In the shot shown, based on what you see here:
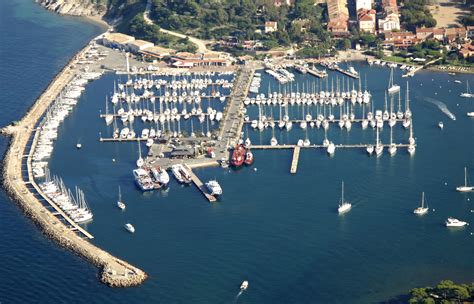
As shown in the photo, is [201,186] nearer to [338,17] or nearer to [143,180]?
[143,180]

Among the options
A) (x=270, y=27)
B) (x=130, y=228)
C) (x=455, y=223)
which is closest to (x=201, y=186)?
(x=130, y=228)

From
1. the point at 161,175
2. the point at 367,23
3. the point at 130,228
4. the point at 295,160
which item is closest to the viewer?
the point at 130,228

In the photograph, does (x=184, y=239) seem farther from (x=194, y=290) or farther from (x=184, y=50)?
(x=184, y=50)

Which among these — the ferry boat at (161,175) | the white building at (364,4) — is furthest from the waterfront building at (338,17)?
the ferry boat at (161,175)

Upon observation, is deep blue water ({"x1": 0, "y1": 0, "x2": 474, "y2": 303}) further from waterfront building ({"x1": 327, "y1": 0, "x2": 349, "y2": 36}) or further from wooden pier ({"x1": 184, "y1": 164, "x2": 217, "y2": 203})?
waterfront building ({"x1": 327, "y1": 0, "x2": 349, "y2": 36})

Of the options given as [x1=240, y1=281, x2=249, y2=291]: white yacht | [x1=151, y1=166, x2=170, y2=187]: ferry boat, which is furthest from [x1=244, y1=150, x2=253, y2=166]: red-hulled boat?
[x1=240, y1=281, x2=249, y2=291]: white yacht

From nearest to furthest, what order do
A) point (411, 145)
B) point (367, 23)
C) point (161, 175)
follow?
1. point (161, 175)
2. point (411, 145)
3. point (367, 23)

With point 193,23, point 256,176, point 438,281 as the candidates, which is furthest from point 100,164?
point 193,23

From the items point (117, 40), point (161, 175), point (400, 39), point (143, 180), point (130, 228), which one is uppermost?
point (117, 40)

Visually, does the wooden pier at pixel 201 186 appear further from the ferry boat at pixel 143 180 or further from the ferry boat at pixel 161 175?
the ferry boat at pixel 143 180
